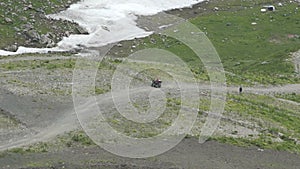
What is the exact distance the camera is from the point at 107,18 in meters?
118

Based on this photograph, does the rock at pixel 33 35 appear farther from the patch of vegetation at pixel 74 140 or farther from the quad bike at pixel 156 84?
the patch of vegetation at pixel 74 140

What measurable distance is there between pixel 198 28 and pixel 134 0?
19.9m

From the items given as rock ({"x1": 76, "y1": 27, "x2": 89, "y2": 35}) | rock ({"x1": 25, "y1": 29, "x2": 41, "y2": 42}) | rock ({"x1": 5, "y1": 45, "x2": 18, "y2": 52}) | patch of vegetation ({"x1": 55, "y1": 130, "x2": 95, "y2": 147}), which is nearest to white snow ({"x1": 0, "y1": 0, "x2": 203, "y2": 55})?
rock ({"x1": 5, "y1": 45, "x2": 18, "y2": 52})

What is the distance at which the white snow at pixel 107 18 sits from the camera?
104m

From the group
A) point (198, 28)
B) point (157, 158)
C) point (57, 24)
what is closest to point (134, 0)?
point (198, 28)

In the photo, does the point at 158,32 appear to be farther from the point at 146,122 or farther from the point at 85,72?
the point at 146,122

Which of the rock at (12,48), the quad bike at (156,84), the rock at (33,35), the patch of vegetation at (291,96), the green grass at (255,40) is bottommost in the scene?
the green grass at (255,40)

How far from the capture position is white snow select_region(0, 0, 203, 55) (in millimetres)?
104062

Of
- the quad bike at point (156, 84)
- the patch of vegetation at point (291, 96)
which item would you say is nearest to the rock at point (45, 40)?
the quad bike at point (156, 84)

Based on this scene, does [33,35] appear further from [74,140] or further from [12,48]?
[74,140]

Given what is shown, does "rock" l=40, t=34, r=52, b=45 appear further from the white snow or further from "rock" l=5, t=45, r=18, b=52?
"rock" l=5, t=45, r=18, b=52

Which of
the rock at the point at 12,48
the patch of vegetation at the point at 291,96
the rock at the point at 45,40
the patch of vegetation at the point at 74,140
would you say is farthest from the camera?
the rock at the point at 45,40

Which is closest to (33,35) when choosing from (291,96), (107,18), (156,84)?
(107,18)

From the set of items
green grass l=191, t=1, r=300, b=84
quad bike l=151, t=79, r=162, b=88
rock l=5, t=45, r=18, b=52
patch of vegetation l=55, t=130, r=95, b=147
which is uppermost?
patch of vegetation l=55, t=130, r=95, b=147
